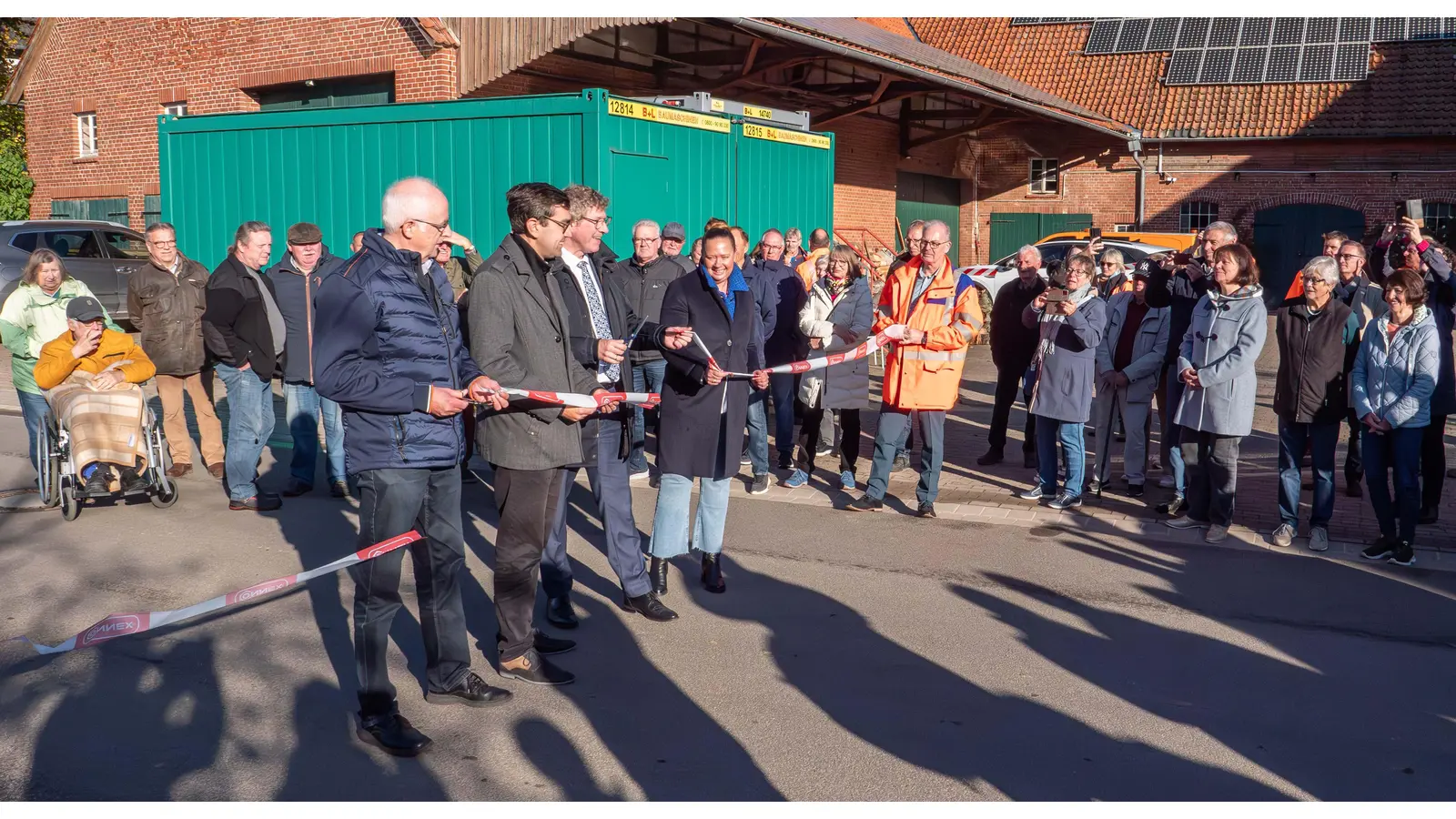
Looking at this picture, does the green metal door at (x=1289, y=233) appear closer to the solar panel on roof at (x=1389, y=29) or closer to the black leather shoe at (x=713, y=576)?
→ the solar panel on roof at (x=1389, y=29)

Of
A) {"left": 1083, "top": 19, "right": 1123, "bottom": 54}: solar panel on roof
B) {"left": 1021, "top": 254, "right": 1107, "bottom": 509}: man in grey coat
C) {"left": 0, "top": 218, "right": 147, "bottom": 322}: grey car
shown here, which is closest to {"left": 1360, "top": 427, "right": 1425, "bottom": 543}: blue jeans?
{"left": 1021, "top": 254, "right": 1107, "bottom": 509}: man in grey coat

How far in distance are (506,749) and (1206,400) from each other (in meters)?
4.98

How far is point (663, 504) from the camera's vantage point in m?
6.26

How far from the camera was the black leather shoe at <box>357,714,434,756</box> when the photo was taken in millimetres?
4316

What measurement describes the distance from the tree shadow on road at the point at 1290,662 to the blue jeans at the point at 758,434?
2.54 meters

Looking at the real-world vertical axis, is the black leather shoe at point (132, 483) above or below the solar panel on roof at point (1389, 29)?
below

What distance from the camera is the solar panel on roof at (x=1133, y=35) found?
3397 cm

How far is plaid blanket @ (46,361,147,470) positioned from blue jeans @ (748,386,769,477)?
158 inches

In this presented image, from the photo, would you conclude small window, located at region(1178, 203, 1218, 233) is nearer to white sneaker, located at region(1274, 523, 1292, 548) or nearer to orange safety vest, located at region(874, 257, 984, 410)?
orange safety vest, located at region(874, 257, 984, 410)

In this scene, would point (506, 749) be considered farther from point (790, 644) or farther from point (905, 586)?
point (905, 586)

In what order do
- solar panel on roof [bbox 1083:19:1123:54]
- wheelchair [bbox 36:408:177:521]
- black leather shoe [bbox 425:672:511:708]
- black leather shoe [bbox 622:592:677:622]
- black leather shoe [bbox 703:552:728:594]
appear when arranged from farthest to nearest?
solar panel on roof [bbox 1083:19:1123:54] → wheelchair [bbox 36:408:177:521] → black leather shoe [bbox 703:552:728:594] → black leather shoe [bbox 622:592:677:622] → black leather shoe [bbox 425:672:511:708]

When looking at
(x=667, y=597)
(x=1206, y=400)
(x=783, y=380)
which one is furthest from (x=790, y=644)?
(x=783, y=380)

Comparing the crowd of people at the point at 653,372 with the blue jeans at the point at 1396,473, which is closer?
the crowd of people at the point at 653,372

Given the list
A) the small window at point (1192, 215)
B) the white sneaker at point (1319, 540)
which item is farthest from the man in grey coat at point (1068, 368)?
the small window at point (1192, 215)
